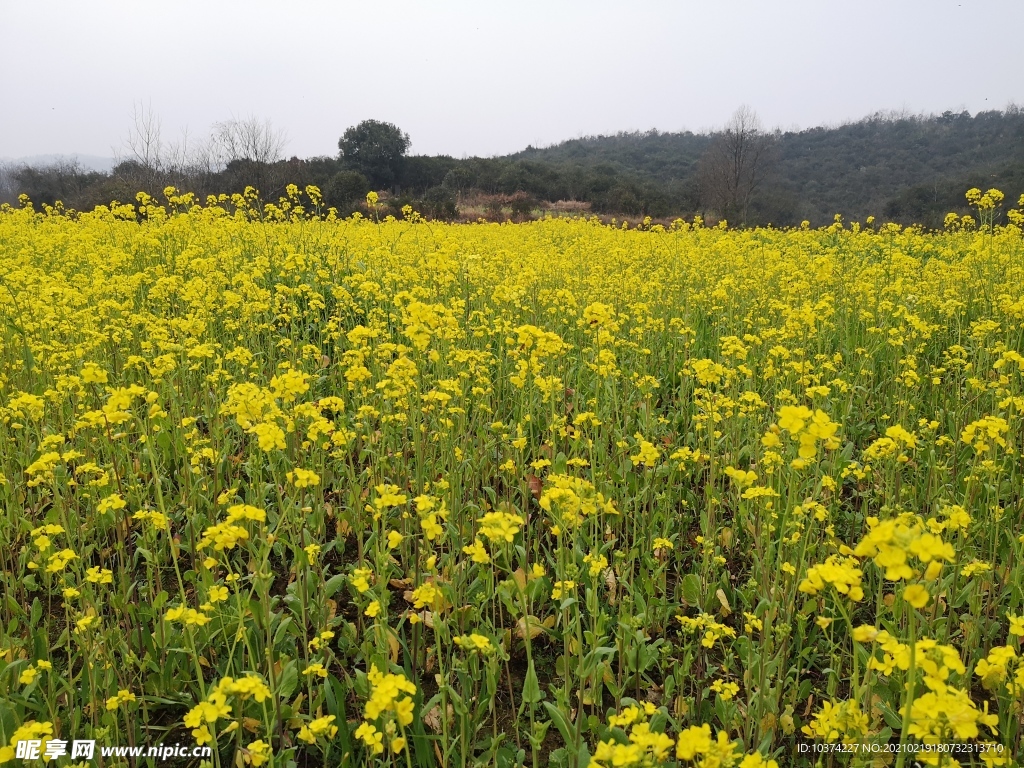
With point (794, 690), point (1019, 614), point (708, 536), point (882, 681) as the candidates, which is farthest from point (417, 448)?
point (1019, 614)

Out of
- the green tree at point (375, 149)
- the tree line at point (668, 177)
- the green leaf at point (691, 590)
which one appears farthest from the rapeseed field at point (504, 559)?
the green tree at point (375, 149)

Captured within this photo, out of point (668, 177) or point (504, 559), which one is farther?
point (668, 177)

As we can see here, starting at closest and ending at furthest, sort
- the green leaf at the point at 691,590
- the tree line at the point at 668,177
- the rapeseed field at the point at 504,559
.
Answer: the rapeseed field at the point at 504,559, the green leaf at the point at 691,590, the tree line at the point at 668,177

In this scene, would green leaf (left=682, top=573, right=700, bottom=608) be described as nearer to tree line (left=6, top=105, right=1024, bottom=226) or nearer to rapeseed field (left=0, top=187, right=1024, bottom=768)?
rapeseed field (left=0, top=187, right=1024, bottom=768)

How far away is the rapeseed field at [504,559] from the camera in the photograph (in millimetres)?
1876

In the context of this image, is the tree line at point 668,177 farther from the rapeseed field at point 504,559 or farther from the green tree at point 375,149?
the rapeseed field at point 504,559

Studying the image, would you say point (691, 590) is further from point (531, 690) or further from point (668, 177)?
point (668, 177)

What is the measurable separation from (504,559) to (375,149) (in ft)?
124

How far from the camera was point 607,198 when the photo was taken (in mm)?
32938

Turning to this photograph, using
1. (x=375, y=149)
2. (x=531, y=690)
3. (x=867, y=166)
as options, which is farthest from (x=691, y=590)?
(x=867, y=166)

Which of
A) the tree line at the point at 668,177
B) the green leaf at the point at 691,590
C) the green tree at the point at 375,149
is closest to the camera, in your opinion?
the green leaf at the point at 691,590

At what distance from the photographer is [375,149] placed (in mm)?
36688

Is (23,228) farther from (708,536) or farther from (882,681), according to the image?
(882,681)

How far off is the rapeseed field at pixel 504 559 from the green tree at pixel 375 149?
32660mm
